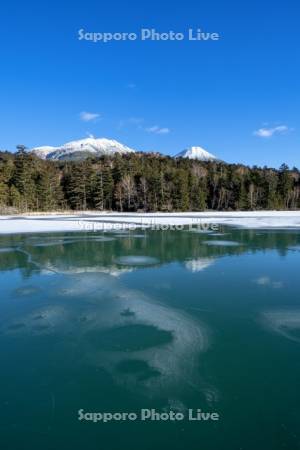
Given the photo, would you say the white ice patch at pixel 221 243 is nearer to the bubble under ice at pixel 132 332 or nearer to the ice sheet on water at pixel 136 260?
the ice sheet on water at pixel 136 260

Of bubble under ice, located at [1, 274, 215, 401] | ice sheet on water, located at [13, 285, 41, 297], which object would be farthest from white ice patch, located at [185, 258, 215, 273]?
ice sheet on water, located at [13, 285, 41, 297]

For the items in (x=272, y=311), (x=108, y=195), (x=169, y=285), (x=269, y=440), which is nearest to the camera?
(x=269, y=440)

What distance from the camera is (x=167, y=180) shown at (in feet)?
179

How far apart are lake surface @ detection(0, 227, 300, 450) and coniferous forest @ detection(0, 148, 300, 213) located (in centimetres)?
4313

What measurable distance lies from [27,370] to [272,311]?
3981 mm

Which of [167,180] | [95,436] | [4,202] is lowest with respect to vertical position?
[95,436]

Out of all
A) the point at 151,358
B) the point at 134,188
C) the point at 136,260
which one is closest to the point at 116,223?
the point at 136,260

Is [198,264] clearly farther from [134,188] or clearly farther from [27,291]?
[134,188]

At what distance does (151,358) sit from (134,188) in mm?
50275

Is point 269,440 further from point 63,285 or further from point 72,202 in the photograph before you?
point 72,202

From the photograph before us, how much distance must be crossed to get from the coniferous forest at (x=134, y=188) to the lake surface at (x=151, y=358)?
4313 cm

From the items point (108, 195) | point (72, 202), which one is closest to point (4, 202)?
point (72, 202)

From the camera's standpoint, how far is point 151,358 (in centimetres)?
416

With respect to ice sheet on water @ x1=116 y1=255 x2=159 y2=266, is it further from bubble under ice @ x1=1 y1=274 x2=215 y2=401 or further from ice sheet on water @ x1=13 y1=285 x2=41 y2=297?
ice sheet on water @ x1=13 y1=285 x2=41 y2=297
